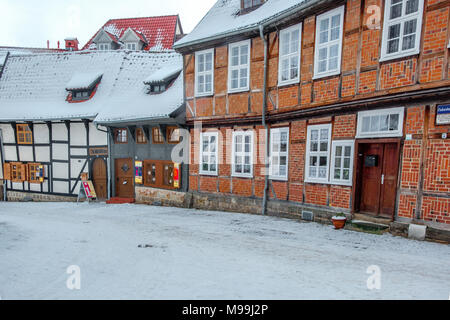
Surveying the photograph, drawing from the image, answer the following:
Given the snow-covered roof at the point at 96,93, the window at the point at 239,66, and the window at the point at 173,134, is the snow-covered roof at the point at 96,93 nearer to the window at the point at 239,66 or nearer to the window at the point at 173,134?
the window at the point at 173,134

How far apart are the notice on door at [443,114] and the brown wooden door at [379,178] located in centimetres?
99

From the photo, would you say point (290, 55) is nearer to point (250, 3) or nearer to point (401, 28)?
point (401, 28)

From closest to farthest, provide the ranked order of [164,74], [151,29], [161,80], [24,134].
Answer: [161,80], [164,74], [24,134], [151,29]

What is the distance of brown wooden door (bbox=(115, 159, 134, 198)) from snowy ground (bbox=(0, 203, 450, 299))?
18.2ft

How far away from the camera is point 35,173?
1442 centimetres

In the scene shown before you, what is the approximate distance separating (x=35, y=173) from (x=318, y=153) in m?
14.6

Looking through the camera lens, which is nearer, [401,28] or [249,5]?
[401,28]

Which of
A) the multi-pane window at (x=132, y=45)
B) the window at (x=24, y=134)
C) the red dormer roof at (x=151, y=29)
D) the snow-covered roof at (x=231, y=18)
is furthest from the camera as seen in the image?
the red dormer roof at (x=151, y=29)

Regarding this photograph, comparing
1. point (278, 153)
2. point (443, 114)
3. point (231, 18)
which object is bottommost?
point (278, 153)

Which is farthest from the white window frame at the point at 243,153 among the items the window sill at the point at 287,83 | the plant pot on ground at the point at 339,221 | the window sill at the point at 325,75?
the plant pot on ground at the point at 339,221

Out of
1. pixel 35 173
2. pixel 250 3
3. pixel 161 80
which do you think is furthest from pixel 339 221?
pixel 35 173

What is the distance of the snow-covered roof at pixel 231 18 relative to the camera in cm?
820

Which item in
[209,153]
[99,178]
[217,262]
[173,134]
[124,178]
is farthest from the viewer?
[99,178]
